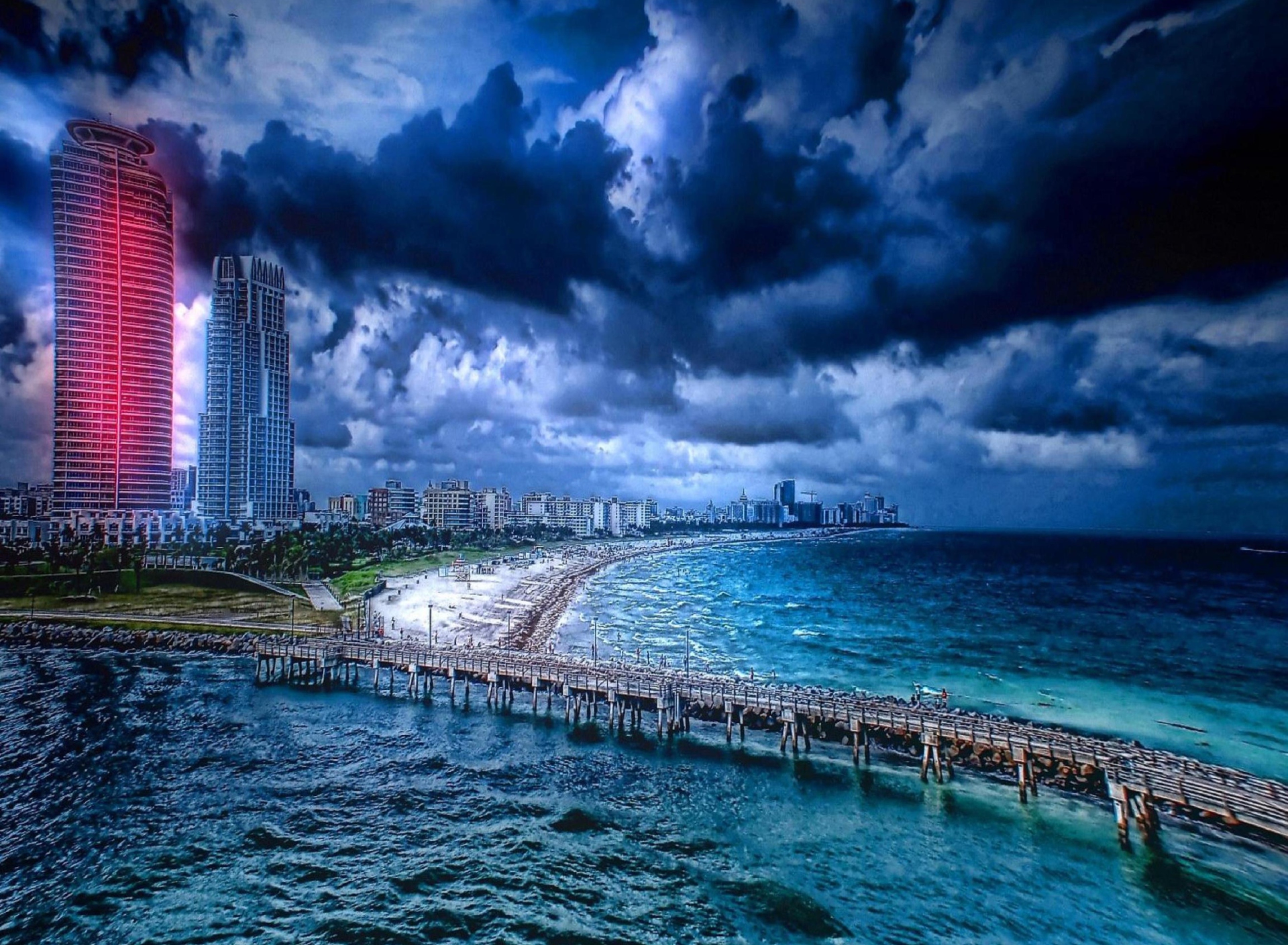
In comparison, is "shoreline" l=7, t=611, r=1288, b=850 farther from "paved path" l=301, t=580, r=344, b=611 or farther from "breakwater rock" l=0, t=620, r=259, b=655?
"paved path" l=301, t=580, r=344, b=611

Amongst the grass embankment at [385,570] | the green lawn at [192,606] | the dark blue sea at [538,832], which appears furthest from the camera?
the grass embankment at [385,570]

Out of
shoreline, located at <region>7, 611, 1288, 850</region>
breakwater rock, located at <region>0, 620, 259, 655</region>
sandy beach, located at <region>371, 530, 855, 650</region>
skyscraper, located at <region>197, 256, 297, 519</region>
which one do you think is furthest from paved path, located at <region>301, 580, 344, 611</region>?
skyscraper, located at <region>197, 256, 297, 519</region>

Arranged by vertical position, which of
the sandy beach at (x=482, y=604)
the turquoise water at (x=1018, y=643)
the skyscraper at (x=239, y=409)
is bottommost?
the turquoise water at (x=1018, y=643)

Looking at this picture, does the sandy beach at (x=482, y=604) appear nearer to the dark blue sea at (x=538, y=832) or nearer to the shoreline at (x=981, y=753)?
the shoreline at (x=981, y=753)

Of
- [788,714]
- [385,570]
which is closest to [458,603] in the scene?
[385,570]

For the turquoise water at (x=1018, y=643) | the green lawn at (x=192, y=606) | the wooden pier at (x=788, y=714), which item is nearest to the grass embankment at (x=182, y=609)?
the green lawn at (x=192, y=606)

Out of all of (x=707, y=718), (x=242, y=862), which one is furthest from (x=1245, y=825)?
(x=242, y=862)

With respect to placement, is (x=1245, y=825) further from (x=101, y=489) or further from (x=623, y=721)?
(x=101, y=489)
